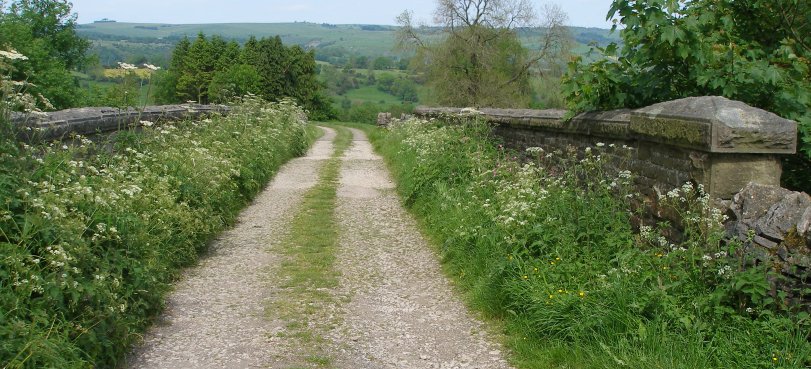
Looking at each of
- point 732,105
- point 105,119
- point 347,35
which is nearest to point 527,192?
point 732,105

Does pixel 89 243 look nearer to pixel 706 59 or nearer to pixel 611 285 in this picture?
pixel 611 285

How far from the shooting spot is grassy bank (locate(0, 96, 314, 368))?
386 cm

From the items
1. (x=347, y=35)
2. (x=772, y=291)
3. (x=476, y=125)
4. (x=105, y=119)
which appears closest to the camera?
(x=772, y=291)

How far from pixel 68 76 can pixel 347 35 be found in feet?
511

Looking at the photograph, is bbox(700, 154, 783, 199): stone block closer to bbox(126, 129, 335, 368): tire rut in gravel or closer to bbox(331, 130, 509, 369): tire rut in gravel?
bbox(331, 130, 509, 369): tire rut in gravel

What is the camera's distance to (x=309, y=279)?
6789 mm

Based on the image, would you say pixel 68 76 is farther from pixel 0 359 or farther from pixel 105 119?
pixel 0 359

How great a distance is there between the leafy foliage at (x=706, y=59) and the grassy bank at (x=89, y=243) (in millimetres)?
4396

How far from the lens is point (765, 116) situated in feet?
16.8

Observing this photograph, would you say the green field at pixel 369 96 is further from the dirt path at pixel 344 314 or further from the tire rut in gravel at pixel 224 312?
the tire rut in gravel at pixel 224 312

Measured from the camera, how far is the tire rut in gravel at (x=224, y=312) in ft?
15.8

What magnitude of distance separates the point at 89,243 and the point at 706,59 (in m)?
5.31

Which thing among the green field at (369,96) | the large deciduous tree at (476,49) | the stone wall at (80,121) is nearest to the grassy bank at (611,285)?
the stone wall at (80,121)

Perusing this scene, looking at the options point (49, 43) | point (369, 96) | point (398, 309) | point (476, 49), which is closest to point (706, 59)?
point (398, 309)
